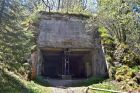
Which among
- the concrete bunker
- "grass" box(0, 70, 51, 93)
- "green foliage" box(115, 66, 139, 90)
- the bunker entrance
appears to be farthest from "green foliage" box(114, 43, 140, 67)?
"grass" box(0, 70, 51, 93)

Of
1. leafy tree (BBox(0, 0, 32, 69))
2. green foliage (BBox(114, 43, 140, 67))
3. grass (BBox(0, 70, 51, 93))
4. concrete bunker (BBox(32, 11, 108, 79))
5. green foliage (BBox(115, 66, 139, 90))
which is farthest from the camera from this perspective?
concrete bunker (BBox(32, 11, 108, 79))

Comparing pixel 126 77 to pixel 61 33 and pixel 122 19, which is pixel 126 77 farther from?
pixel 61 33

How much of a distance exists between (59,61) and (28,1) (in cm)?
1798

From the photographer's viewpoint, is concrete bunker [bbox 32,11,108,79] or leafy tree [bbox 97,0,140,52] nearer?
leafy tree [bbox 97,0,140,52]

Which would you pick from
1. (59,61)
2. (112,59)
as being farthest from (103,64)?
(59,61)

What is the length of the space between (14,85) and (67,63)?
528 inches

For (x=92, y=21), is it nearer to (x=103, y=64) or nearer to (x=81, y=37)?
(x=81, y=37)

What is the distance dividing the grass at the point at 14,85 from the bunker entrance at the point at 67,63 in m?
8.93

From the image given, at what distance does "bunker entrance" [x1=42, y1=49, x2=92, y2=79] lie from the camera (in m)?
25.8

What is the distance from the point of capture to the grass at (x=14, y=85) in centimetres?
1411

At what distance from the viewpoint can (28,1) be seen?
14383mm

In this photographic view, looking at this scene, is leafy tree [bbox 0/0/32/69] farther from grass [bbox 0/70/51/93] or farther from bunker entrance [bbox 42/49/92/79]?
bunker entrance [bbox 42/49/92/79]

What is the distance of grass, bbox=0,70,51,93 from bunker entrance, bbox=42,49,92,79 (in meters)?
8.93

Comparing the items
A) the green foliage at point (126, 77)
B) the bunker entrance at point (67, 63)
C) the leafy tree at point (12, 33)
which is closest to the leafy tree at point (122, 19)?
the green foliage at point (126, 77)
